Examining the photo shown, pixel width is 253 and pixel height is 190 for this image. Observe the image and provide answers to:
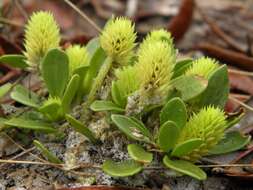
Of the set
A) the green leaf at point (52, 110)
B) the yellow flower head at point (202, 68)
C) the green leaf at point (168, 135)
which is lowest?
the green leaf at point (168, 135)

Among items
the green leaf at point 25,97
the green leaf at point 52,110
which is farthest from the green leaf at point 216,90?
the green leaf at point 25,97

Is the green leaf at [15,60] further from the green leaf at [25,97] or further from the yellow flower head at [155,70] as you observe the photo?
the yellow flower head at [155,70]

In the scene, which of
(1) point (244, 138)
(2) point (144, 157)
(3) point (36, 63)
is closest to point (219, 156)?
(1) point (244, 138)

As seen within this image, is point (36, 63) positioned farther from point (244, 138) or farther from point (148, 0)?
point (148, 0)

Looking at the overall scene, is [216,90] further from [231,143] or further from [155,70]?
[155,70]

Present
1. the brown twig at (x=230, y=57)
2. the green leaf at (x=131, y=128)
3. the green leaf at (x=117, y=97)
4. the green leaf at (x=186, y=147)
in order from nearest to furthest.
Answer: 1. the green leaf at (x=186, y=147)
2. the green leaf at (x=131, y=128)
3. the green leaf at (x=117, y=97)
4. the brown twig at (x=230, y=57)

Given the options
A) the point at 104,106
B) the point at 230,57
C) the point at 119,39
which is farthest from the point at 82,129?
the point at 230,57
